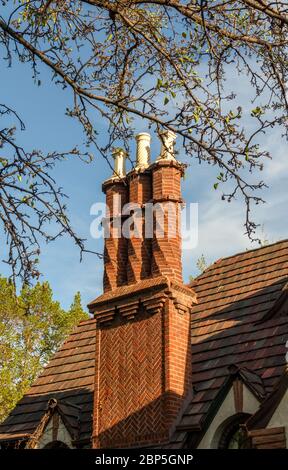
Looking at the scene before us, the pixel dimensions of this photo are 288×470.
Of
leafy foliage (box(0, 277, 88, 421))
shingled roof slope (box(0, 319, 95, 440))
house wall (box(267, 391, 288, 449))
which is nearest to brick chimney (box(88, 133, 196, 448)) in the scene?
shingled roof slope (box(0, 319, 95, 440))

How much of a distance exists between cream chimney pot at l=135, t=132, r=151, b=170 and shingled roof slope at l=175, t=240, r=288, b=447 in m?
3.17

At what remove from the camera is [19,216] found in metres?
7.22

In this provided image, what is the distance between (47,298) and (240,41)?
97.4 feet

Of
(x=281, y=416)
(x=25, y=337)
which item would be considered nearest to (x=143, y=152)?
(x=281, y=416)

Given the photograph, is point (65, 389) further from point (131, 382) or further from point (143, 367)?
point (143, 367)

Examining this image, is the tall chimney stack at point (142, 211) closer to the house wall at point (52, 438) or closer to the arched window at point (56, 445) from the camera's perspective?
the house wall at point (52, 438)

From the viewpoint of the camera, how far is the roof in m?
11.9

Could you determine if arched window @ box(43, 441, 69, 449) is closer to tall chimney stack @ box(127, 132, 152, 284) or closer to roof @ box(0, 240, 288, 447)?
roof @ box(0, 240, 288, 447)

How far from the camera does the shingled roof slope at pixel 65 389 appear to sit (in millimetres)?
14489

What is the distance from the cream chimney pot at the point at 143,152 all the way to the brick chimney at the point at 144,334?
21mm

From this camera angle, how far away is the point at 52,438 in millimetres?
13641

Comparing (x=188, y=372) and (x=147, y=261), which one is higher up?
(x=147, y=261)
